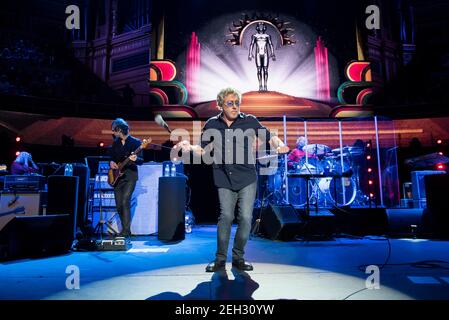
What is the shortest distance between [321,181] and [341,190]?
587 millimetres

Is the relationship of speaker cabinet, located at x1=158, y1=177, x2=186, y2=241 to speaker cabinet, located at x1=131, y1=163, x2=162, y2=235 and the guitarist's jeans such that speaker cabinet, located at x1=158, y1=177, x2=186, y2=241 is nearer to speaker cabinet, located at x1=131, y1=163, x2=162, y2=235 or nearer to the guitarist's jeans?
the guitarist's jeans

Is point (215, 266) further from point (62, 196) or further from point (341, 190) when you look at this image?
point (341, 190)

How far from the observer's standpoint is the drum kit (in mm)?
7199

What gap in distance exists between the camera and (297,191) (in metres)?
7.44

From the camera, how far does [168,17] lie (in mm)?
10266

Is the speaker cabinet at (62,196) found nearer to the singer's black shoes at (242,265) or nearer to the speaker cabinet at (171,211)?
the speaker cabinet at (171,211)

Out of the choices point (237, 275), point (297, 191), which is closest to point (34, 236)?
point (237, 275)

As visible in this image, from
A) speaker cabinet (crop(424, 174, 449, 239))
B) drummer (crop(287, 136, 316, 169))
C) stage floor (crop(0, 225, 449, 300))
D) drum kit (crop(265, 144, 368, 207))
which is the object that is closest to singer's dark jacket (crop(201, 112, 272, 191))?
stage floor (crop(0, 225, 449, 300))

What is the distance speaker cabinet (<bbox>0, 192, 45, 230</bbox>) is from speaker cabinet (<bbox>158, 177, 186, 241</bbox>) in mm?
2029

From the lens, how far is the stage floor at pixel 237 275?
88.1 inches

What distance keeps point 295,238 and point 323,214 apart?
679 mm

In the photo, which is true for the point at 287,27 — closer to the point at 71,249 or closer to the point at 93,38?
the point at 93,38

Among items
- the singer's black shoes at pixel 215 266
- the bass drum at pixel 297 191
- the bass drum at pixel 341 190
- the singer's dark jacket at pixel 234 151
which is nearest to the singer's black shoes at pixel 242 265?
the singer's black shoes at pixel 215 266

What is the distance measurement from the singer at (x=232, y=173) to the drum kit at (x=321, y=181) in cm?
412
